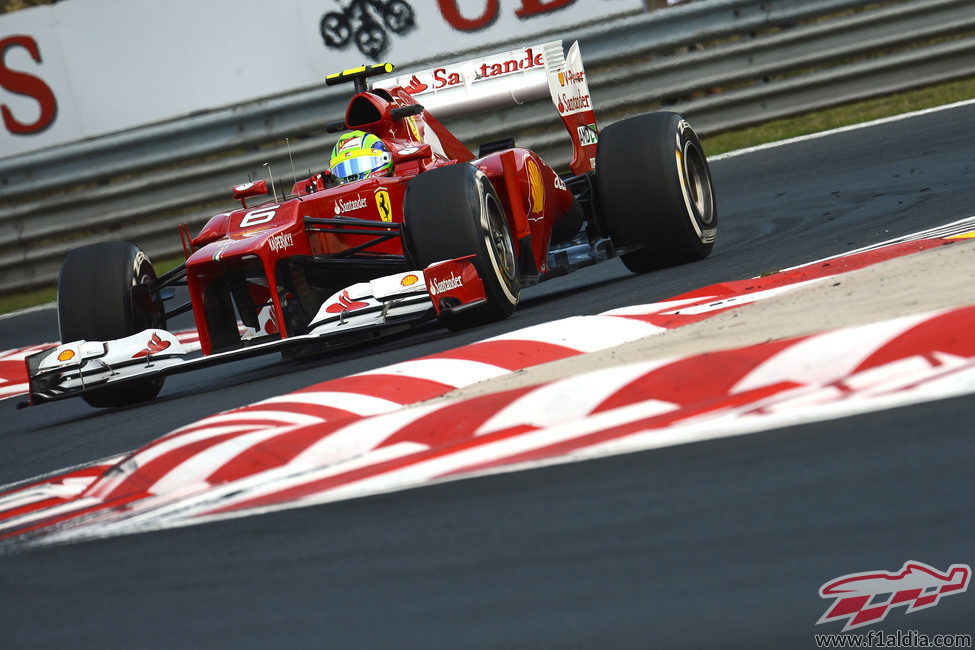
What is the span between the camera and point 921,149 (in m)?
9.55

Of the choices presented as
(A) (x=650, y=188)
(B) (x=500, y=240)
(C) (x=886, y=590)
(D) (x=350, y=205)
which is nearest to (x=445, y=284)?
(B) (x=500, y=240)

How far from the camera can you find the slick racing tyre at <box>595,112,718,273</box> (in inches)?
273

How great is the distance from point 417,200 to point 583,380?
254 cm

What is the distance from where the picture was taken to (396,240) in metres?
6.76

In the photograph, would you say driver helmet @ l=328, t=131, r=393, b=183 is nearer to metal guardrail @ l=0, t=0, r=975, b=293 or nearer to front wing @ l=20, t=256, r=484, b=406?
front wing @ l=20, t=256, r=484, b=406

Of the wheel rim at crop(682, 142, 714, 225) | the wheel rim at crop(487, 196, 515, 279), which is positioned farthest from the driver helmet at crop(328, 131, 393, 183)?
the wheel rim at crop(682, 142, 714, 225)

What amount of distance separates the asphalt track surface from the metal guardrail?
8412 mm

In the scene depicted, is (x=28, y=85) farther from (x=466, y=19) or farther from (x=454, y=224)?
(x=454, y=224)

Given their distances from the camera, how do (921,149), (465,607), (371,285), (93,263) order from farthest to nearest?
1. (921,149)
2. (93,263)
3. (371,285)
4. (465,607)

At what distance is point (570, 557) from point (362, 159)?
15.5ft

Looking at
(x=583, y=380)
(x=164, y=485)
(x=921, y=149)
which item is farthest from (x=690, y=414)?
(x=921, y=149)

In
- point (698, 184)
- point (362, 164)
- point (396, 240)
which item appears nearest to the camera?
point (396, 240)

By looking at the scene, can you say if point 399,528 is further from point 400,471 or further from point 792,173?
point 792,173

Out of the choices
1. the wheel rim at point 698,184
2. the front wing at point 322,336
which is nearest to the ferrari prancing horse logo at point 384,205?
the front wing at point 322,336
